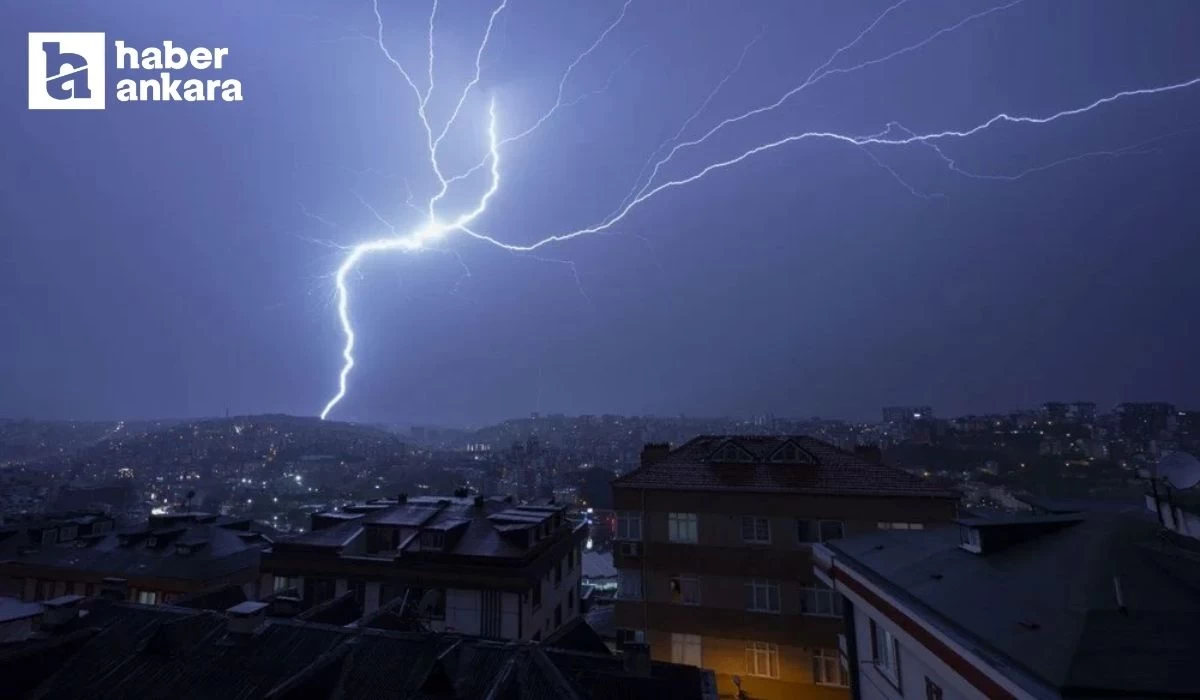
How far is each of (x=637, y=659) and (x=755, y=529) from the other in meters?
9.07

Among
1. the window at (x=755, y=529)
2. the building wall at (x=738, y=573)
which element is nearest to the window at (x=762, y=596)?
the building wall at (x=738, y=573)

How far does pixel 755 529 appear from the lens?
18734mm

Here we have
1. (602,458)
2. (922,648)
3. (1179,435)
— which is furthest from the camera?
(602,458)

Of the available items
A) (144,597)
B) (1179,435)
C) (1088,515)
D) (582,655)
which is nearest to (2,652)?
(582,655)

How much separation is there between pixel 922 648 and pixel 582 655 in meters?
6.58

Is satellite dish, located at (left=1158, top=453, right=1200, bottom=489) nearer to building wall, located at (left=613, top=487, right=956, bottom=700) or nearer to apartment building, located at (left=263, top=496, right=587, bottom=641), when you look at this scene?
building wall, located at (left=613, top=487, right=956, bottom=700)

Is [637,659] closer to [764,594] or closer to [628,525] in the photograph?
[628,525]

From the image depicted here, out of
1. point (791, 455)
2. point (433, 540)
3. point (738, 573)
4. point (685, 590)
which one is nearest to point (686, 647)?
point (685, 590)

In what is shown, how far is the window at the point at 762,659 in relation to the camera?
17.5 m

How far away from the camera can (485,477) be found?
286 feet

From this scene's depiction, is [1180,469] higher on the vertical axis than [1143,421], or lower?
higher

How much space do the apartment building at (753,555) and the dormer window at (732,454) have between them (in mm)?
456

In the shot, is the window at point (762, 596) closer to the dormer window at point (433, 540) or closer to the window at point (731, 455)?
the window at point (731, 455)

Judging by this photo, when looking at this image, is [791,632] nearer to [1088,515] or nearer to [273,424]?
[1088,515]
